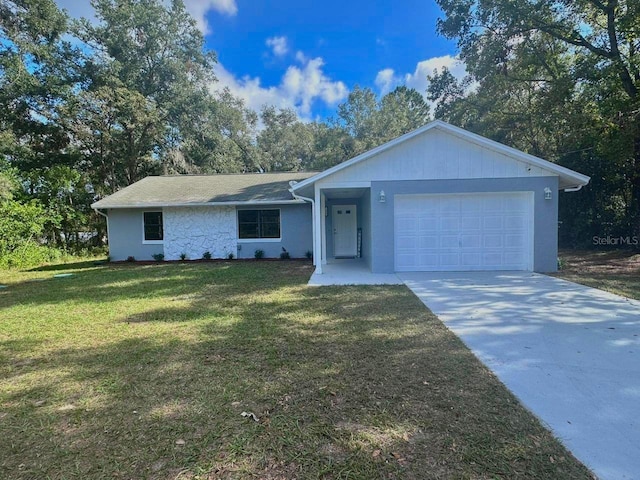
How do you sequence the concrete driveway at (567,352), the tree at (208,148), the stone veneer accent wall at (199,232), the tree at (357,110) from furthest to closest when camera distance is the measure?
the tree at (357,110) < the tree at (208,148) < the stone veneer accent wall at (199,232) < the concrete driveway at (567,352)

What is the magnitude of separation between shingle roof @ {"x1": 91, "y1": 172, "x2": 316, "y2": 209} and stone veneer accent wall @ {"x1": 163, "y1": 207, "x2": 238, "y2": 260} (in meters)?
0.52

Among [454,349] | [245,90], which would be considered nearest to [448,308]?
[454,349]

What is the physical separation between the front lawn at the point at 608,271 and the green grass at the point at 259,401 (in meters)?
5.27

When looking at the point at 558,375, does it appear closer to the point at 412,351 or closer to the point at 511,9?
the point at 412,351

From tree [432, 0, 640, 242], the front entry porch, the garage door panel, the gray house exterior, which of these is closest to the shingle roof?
the gray house exterior

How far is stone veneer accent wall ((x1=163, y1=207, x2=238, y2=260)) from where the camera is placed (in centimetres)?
1452

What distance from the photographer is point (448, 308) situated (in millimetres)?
6277

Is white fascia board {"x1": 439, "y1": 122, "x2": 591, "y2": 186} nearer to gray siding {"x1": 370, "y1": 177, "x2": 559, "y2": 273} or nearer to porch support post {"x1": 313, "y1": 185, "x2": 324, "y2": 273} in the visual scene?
gray siding {"x1": 370, "y1": 177, "x2": 559, "y2": 273}

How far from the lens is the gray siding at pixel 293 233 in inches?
567

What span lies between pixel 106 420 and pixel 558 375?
4268mm

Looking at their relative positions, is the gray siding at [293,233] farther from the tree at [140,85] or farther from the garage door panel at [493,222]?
the tree at [140,85]

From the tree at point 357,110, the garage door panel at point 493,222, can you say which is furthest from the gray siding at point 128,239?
the tree at point 357,110

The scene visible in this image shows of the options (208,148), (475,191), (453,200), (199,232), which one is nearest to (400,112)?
(208,148)

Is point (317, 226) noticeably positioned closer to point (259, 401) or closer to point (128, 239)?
point (259, 401)
